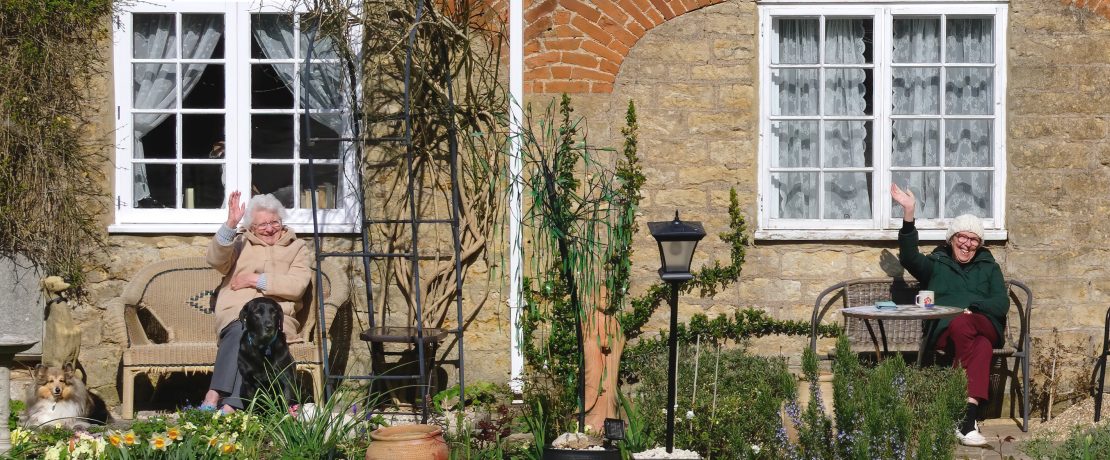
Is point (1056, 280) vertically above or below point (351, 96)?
below

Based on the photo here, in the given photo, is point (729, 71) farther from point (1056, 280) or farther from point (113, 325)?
point (113, 325)

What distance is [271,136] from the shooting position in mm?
7938

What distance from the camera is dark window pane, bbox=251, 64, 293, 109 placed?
7934 mm

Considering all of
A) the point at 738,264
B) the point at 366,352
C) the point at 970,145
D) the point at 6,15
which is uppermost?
the point at 6,15

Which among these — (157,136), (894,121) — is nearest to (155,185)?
(157,136)

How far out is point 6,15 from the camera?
24.8 ft

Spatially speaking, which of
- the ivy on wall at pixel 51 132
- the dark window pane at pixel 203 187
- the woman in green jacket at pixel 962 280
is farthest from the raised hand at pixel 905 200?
the ivy on wall at pixel 51 132

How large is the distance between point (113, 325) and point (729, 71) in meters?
3.90

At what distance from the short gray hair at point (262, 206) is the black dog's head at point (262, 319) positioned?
75 centimetres

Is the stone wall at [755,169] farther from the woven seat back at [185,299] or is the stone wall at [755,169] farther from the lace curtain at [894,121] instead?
the woven seat back at [185,299]

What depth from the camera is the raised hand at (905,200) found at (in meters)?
7.39

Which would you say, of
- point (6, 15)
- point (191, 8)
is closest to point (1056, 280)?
point (191, 8)

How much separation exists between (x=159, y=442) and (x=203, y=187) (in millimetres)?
2606

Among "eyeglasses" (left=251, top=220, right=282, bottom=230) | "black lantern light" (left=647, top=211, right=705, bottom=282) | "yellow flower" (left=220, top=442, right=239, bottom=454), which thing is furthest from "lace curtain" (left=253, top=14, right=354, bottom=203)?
"black lantern light" (left=647, top=211, right=705, bottom=282)
